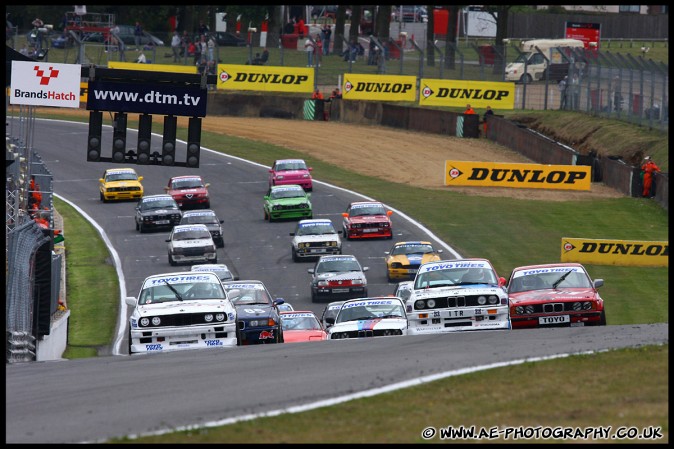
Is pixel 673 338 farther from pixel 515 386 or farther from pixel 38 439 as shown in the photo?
pixel 38 439

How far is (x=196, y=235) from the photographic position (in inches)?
1364

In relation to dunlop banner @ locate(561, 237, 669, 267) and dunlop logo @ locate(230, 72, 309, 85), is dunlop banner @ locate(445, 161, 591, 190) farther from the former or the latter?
dunlop logo @ locate(230, 72, 309, 85)

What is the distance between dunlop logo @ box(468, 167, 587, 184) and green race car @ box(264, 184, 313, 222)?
8179 millimetres

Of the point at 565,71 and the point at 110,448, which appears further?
the point at 565,71

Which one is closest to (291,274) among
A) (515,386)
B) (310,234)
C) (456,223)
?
(310,234)

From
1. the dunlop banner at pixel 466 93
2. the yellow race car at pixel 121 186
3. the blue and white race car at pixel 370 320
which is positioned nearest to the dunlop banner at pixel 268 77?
the dunlop banner at pixel 466 93

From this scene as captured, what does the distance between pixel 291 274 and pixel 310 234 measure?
2313mm

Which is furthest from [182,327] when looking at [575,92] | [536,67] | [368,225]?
[536,67]

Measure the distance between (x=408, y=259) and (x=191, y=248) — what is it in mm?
6491

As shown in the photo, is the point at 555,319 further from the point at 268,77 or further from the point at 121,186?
the point at 268,77

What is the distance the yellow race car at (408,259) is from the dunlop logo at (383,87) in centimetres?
2895

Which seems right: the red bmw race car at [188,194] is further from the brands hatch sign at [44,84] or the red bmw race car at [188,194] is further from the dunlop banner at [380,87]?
the dunlop banner at [380,87]

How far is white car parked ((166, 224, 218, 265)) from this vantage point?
3406 centimetres

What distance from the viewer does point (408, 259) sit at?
3144cm
